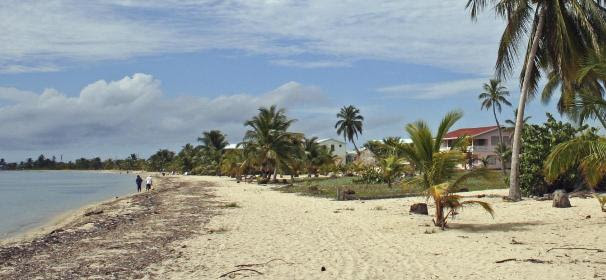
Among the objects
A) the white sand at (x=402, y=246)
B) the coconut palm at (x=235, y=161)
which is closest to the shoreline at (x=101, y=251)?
the white sand at (x=402, y=246)

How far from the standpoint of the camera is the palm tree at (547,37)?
1680cm

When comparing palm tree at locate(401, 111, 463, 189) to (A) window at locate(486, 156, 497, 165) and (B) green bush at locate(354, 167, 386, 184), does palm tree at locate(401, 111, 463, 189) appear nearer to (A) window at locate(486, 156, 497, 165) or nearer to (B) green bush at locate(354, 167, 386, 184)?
(B) green bush at locate(354, 167, 386, 184)

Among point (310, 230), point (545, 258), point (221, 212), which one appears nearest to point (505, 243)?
point (545, 258)

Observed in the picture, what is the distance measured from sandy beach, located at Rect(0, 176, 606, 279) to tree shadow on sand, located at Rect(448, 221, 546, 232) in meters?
0.02

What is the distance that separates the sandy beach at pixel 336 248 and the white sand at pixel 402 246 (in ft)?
0.06

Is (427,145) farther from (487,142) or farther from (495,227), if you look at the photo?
(487,142)

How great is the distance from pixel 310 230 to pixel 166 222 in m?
5.73

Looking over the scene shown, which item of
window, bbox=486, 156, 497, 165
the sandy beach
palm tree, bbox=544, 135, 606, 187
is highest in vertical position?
window, bbox=486, 156, 497, 165

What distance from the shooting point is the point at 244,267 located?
8.63 meters

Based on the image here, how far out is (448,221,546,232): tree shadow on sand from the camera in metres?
12.0

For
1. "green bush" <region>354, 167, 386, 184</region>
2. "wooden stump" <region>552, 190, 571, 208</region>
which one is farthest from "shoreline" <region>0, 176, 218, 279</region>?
"green bush" <region>354, 167, 386, 184</region>

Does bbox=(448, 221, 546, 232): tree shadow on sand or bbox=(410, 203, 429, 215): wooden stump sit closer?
bbox=(448, 221, 546, 232): tree shadow on sand

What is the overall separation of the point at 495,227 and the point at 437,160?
2.00 metres

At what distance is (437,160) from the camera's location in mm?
12352
